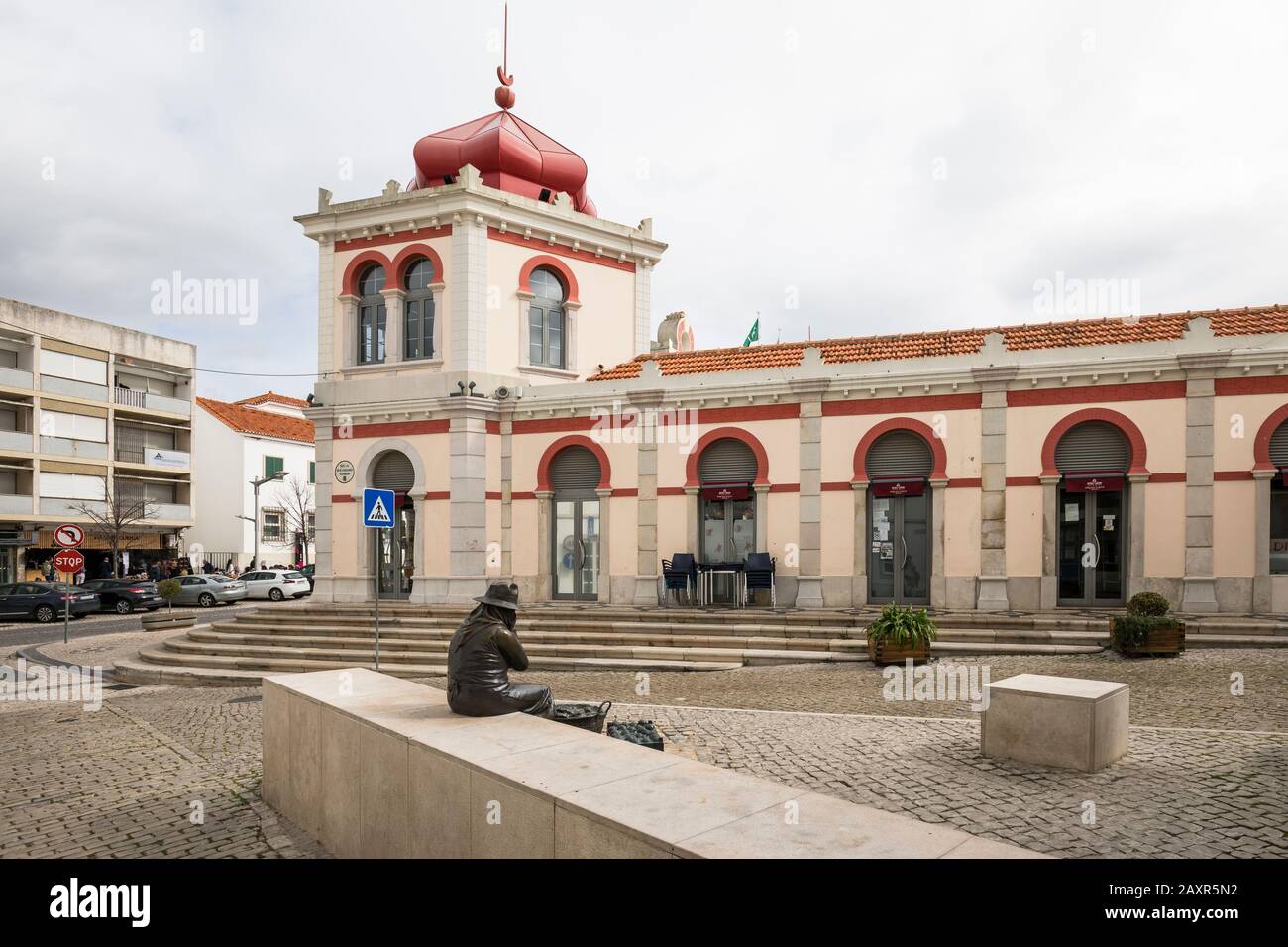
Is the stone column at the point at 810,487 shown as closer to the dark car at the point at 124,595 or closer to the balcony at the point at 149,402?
the dark car at the point at 124,595

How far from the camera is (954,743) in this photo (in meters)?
8.00

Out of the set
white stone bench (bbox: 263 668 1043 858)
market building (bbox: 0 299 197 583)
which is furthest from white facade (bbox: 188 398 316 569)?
white stone bench (bbox: 263 668 1043 858)

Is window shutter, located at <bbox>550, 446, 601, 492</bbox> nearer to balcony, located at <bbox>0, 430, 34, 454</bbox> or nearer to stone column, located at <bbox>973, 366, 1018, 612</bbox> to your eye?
stone column, located at <bbox>973, 366, 1018, 612</bbox>

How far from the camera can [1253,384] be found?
14203 millimetres

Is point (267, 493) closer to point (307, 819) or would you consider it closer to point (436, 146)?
point (436, 146)

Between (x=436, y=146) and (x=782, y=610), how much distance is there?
44.6 feet

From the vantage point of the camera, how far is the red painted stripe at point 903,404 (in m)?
15.7

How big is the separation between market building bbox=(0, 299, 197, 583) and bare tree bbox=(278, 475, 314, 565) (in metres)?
5.81

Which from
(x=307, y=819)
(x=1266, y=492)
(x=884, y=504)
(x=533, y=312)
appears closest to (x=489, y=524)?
(x=533, y=312)

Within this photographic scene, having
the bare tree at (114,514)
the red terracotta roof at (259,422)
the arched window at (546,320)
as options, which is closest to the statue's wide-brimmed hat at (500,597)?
the arched window at (546,320)

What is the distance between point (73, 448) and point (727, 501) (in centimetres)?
3205

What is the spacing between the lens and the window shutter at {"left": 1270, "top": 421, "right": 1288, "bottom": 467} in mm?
14164

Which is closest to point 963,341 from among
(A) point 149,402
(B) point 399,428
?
(B) point 399,428
